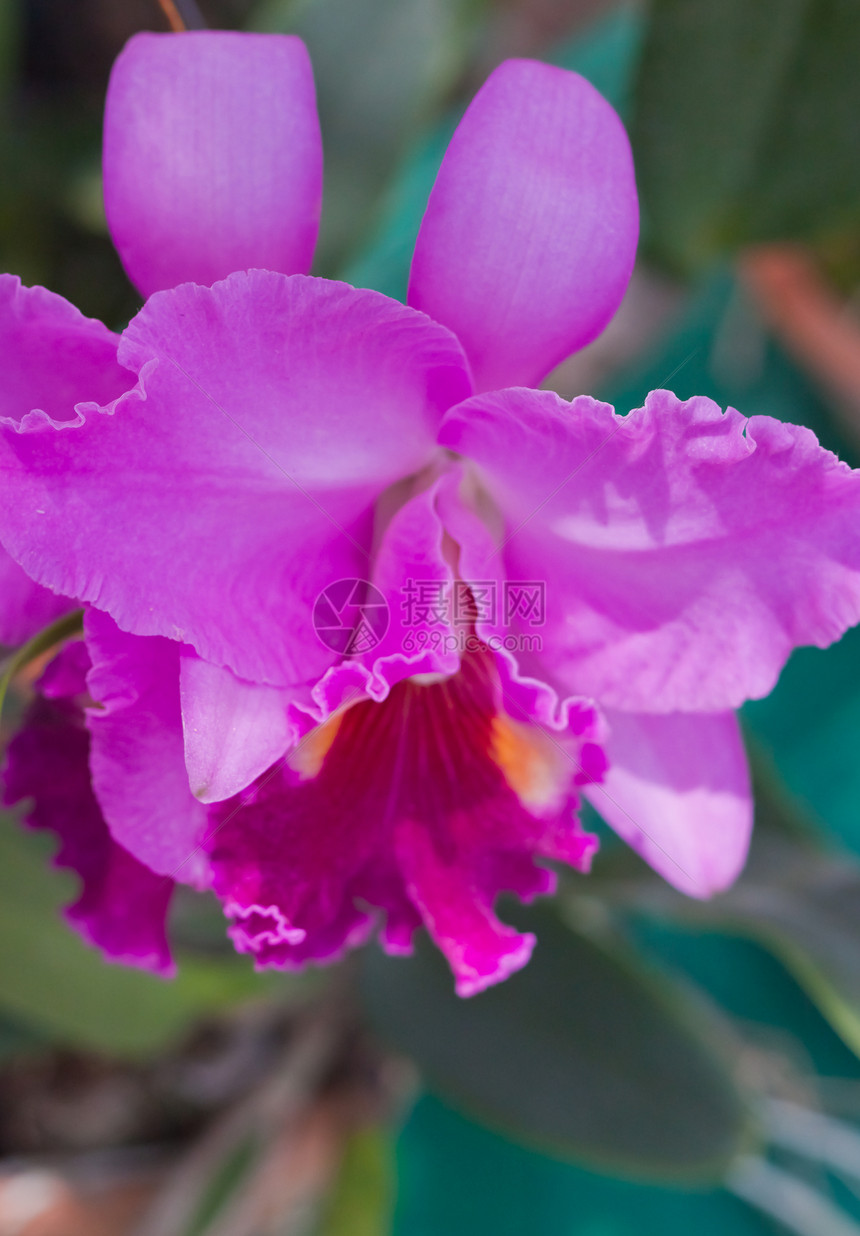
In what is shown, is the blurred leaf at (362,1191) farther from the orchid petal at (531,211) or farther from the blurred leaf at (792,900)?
the orchid petal at (531,211)

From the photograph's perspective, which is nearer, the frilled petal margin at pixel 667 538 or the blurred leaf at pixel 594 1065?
the frilled petal margin at pixel 667 538

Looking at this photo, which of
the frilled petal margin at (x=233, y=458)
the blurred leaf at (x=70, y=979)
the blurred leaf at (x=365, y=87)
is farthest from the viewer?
the blurred leaf at (x=365, y=87)

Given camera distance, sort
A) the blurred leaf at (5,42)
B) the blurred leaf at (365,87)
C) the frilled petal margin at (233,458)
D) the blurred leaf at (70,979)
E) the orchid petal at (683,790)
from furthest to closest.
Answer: the blurred leaf at (5,42), the blurred leaf at (365,87), the blurred leaf at (70,979), the orchid petal at (683,790), the frilled petal margin at (233,458)

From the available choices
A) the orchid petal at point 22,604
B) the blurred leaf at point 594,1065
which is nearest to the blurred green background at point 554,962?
the blurred leaf at point 594,1065

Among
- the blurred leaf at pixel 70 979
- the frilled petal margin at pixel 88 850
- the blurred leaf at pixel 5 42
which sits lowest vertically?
the blurred leaf at pixel 70 979

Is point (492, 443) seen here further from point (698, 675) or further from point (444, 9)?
point (444, 9)

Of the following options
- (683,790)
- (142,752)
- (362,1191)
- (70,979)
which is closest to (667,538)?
(683,790)

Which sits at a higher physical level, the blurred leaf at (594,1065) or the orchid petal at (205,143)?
the orchid petal at (205,143)

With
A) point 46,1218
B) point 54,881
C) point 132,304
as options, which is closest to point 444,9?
point 132,304
